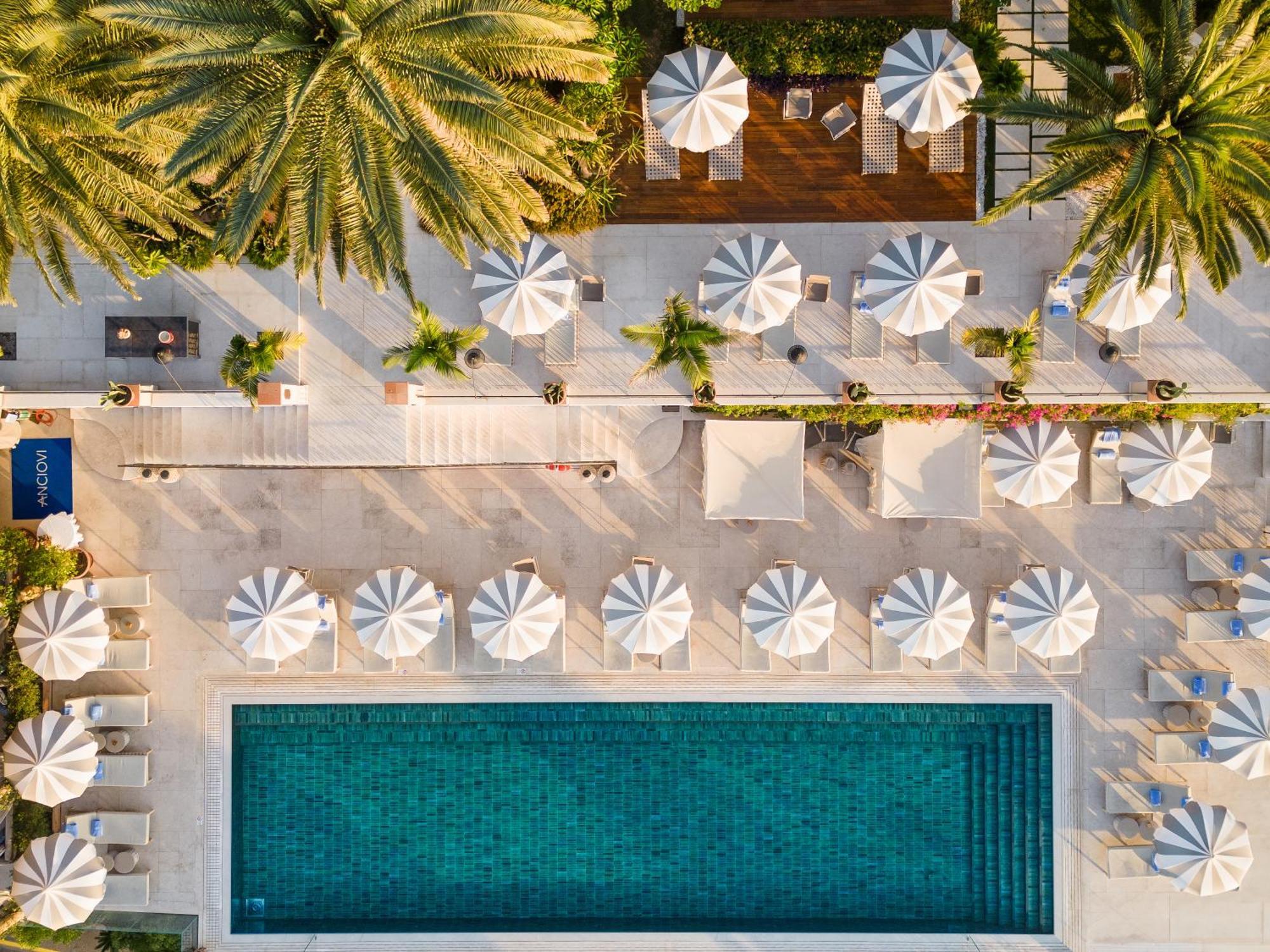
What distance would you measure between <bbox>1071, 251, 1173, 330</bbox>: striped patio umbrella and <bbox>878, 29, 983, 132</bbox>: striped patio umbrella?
150 inches

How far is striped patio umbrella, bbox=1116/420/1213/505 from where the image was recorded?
1630 cm

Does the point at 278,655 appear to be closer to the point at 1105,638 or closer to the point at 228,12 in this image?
A: the point at 228,12

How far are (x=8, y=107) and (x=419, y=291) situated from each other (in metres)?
6.90

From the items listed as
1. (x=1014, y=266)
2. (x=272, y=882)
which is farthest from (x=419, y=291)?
(x=272, y=882)

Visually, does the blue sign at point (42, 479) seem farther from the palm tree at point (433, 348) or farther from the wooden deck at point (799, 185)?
the wooden deck at point (799, 185)

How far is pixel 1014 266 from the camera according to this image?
16.5m

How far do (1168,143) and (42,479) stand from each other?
22423 mm

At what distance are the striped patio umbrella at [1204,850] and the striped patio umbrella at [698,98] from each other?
16.2 meters

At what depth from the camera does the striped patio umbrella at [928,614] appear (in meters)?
16.3

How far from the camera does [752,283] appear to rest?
1523 cm

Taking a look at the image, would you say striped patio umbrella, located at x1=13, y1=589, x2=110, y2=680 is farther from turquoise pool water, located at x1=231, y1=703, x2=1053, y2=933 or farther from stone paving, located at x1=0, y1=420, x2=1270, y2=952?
turquoise pool water, located at x1=231, y1=703, x2=1053, y2=933

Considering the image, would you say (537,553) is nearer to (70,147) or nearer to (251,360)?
(251,360)

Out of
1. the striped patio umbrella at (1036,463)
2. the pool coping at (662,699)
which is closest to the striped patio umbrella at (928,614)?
the pool coping at (662,699)

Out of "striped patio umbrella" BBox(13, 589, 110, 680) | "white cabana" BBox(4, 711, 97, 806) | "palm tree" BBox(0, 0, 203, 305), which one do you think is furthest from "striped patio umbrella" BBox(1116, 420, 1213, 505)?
"white cabana" BBox(4, 711, 97, 806)
